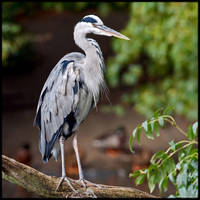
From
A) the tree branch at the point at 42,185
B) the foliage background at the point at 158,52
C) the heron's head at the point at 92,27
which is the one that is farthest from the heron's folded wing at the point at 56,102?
the foliage background at the point at 158,52

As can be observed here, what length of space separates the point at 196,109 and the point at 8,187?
2.72 meters

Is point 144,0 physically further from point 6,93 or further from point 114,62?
point 6,93

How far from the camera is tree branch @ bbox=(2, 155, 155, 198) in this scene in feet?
7.40

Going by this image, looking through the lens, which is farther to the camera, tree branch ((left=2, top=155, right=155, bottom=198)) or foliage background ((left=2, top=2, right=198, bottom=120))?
foliage background ((left=2, top=2, right=198, bottom=120))

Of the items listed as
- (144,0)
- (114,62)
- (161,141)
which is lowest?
(161,141)

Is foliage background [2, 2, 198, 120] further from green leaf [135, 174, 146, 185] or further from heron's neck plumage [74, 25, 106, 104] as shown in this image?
green leaf [135, 174, 146, 185]

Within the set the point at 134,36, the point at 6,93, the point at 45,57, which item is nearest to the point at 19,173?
the point at 134,36

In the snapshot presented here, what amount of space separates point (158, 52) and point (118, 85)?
2270 mm

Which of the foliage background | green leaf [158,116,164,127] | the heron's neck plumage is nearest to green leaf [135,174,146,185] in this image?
green leaf [158,116,164,127]

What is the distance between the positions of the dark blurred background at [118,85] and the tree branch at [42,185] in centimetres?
266

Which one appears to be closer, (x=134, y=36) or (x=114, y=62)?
(x=134, y=36)

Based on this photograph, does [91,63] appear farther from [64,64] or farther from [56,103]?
[56,103]

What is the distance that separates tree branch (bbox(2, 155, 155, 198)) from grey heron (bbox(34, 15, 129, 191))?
0.37 feet

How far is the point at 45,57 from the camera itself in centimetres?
890
